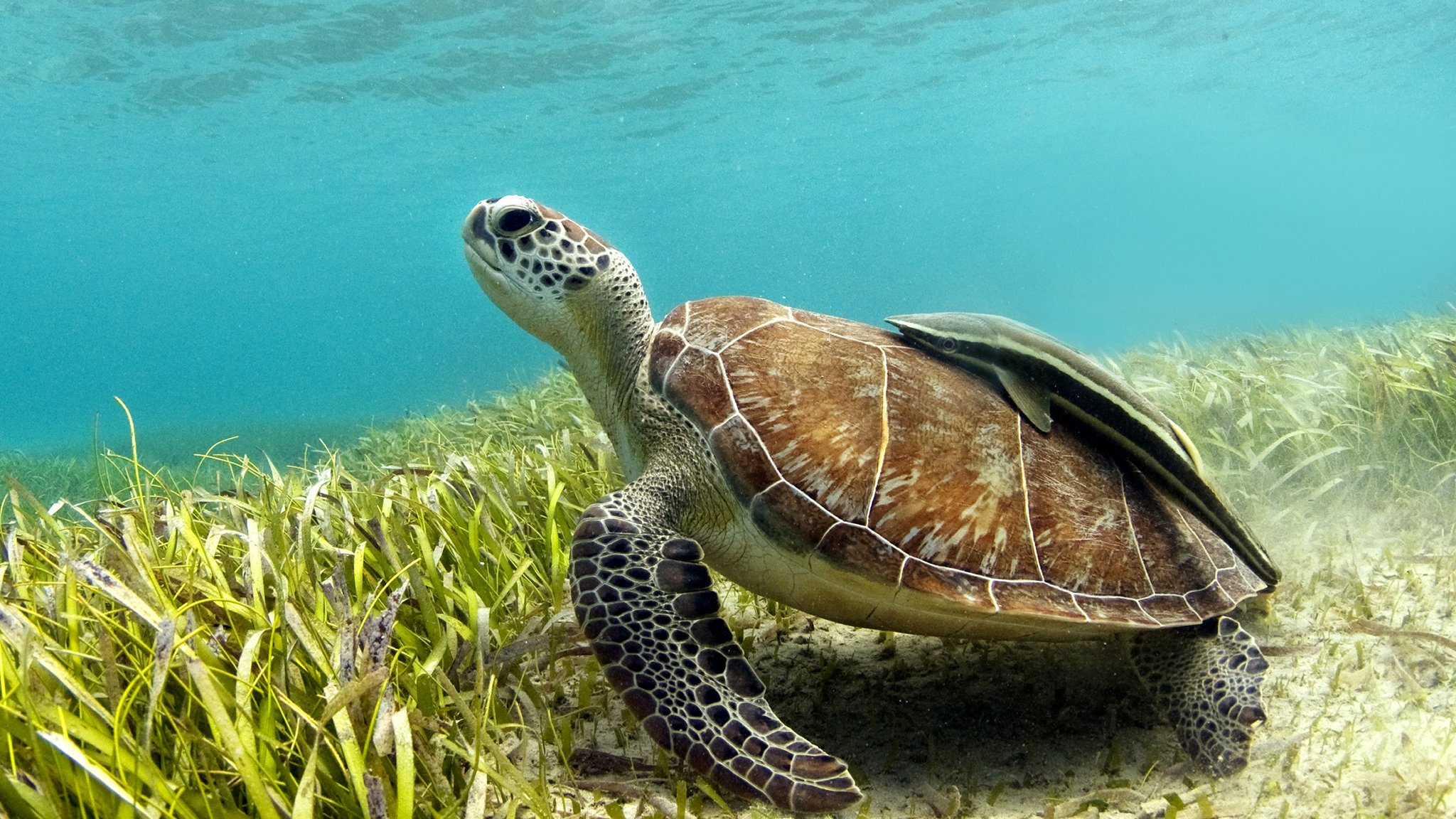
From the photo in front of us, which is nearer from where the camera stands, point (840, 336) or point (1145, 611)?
point (1145, 611)

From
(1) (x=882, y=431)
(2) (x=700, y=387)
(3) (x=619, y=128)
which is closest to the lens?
(1) (x=882, y=431)

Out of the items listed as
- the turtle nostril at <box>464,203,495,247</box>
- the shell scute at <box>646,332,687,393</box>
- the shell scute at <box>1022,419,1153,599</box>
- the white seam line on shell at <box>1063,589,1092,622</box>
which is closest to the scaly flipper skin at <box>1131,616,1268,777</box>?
the shell scute at <box>1022,419,1153,599</box>

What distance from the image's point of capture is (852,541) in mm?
2150

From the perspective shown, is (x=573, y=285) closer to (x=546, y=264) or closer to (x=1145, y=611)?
(x=546, y=264)

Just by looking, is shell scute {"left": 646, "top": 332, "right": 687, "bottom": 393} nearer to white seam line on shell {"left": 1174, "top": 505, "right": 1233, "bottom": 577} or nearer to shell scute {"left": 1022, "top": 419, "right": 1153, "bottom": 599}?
shell scute {"left": 1022, "top": 419, "right": 1153, "bottom": 599}

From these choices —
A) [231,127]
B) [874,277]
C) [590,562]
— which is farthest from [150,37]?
[874,277]

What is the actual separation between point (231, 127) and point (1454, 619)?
3783 centimetres

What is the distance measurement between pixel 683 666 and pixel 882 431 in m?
0.93

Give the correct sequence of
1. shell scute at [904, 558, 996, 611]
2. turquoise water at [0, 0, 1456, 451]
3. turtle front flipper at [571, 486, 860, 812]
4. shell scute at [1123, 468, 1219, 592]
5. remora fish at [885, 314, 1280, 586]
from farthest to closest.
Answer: turquoise water at [0, 0, 1456, 451] < remora fish at [885, 314, 1280, 586] < shell scute at [1123, 468, 1219, 592] < shell scute at [904, 558, 996, 611] < turtle front flipper at [571, 486, 860, 812]

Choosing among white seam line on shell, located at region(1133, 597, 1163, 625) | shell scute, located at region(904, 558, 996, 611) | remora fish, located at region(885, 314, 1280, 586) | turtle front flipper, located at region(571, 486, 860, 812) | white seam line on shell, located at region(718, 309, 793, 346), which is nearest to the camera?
turtle front flipper, located at region(571, 486, 860, 812)

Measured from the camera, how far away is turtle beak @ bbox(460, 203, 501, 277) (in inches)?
115

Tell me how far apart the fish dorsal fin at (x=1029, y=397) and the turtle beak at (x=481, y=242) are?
1.90 m

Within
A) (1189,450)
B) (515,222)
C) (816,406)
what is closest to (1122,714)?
(1189,450)

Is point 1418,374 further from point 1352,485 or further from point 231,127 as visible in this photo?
point 231,127
